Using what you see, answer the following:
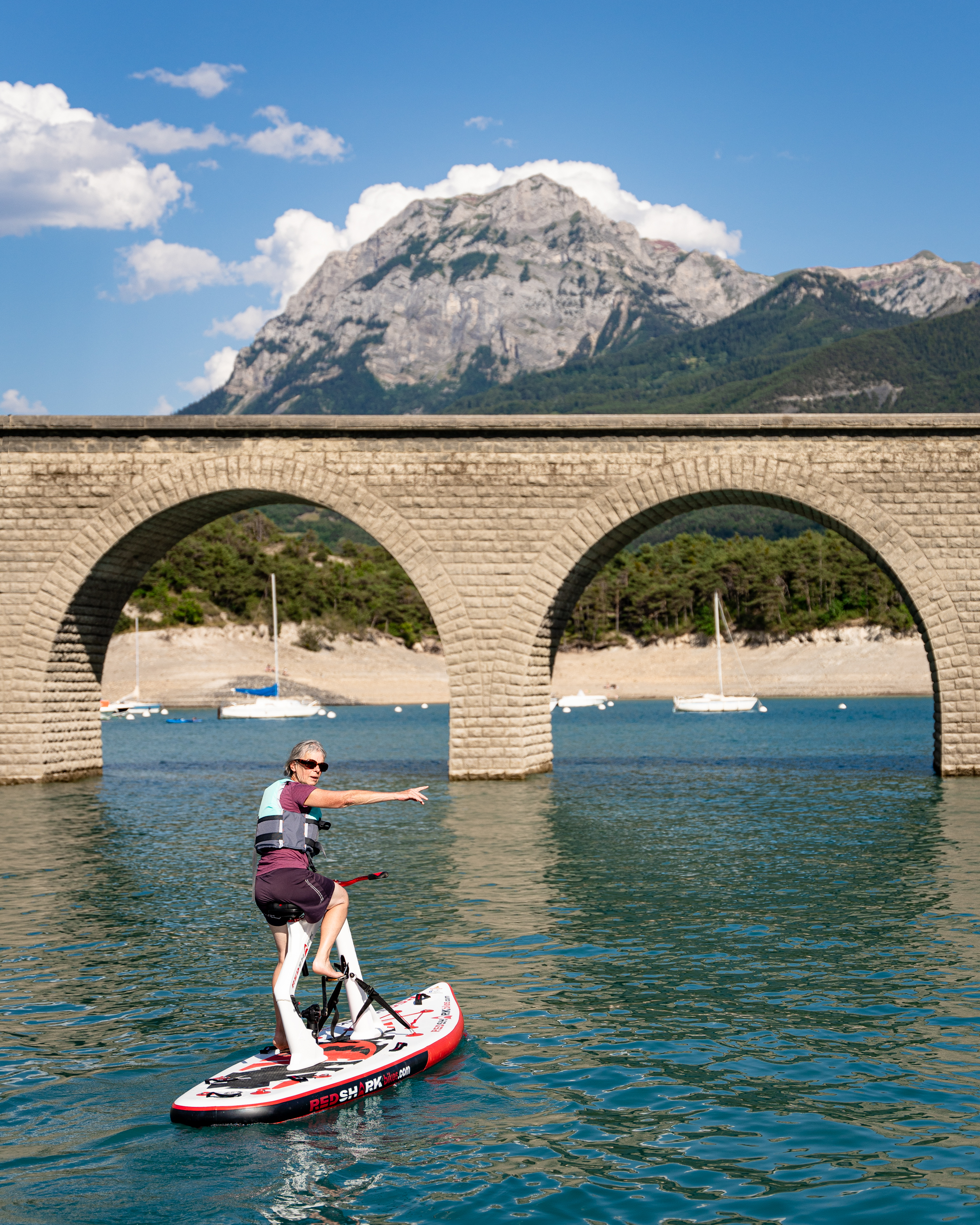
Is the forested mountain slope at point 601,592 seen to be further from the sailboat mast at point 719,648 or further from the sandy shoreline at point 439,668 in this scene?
the sailboat mast at point 719,648

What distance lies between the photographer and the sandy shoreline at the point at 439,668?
63.1 metres

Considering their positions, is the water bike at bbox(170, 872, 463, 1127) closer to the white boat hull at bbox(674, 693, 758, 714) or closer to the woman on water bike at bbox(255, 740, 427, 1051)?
the woman on water bike at bbox(255, 740, 427, 1051)

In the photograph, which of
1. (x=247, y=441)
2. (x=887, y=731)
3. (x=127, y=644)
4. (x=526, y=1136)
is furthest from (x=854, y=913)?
(x=127, y=644)

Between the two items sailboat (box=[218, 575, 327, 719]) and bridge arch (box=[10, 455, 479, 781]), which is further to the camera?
sailboat (box=[218, 575, 327, 719])

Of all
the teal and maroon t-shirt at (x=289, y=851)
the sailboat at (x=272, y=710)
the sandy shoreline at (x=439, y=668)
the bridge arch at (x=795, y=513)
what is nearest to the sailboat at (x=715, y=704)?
the sandy shoreline at (x=439, y=668)

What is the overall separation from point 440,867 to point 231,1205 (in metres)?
8.75

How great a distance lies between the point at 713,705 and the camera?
52438 millimetres

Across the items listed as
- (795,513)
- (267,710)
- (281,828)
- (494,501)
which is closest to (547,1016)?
(281,828)

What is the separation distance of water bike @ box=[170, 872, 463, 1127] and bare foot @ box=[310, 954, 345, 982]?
72 mm

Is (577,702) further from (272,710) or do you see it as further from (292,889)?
(292,889)

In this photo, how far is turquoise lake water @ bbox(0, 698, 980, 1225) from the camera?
587cm

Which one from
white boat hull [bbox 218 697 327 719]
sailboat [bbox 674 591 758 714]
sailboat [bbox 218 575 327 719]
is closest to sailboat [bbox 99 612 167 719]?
sailboat [bbox 218 575 327 719]

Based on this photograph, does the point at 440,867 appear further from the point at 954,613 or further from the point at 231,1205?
the point at 954,613

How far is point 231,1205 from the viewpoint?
5742 mm
